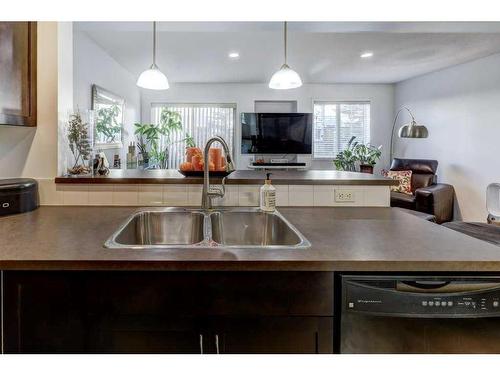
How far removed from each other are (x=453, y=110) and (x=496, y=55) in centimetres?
90

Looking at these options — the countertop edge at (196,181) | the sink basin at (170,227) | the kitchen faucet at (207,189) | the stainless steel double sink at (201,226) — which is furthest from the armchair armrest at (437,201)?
the sink basin at (170,227)

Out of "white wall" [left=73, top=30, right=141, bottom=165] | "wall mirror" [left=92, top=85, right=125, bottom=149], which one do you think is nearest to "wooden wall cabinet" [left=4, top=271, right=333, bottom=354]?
→ "white wall" [left=73, top=30, right=141, bottom=165]

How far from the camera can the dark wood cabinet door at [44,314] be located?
3.02 feet

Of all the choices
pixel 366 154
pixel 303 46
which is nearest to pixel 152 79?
pixel 303 46

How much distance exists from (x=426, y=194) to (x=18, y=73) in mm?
4437

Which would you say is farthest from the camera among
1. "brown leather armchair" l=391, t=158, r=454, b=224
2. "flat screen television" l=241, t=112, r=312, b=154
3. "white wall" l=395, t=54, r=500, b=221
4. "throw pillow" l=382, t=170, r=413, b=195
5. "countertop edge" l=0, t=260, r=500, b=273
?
"flat screen television" l=241, t=112, r=312, b=154

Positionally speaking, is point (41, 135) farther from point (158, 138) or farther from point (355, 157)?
point (355, 157)

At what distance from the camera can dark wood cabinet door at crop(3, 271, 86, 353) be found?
922 millimetres

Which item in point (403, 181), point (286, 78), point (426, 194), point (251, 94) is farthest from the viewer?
point (251, 94)

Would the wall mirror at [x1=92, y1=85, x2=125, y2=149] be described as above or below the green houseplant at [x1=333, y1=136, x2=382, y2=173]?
above

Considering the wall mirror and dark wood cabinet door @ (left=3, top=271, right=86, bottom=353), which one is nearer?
dark wood cabinet door @ (left=3, top=271, right=86, bottom=353)

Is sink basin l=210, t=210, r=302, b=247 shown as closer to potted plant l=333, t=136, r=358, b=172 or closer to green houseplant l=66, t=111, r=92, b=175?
green houseplant l=66, t=111, r=92, b=175

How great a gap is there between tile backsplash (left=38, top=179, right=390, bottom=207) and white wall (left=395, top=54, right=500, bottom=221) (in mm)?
3616

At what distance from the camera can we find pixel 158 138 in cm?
564
